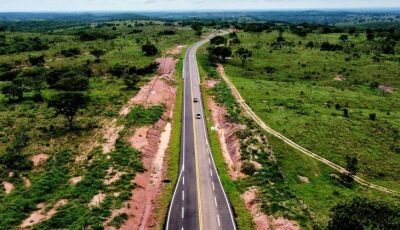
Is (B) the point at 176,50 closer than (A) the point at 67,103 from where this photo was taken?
No

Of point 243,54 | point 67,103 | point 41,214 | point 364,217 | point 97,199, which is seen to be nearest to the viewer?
point 364,217

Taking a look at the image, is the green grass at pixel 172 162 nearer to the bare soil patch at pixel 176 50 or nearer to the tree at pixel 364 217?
the tree at pixel 364 217

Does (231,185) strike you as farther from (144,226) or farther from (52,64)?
(52,64)

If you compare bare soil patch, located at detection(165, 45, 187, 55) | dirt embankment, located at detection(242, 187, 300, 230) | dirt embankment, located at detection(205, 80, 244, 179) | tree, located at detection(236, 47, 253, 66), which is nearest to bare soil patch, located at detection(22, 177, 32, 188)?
dirt embankment, located at detection(205, 80, 244, 179)

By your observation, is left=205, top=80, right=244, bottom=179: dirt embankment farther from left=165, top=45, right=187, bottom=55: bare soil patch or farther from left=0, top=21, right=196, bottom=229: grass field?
left=165, top=45, right=187, bottom=55: bare soil patch

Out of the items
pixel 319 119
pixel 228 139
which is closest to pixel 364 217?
pixel 228 139

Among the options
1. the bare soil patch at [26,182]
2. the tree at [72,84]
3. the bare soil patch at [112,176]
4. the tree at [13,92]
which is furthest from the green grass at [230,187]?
the tree at [13,92]

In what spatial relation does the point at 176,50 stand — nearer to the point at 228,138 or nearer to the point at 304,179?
the point at 228,138
